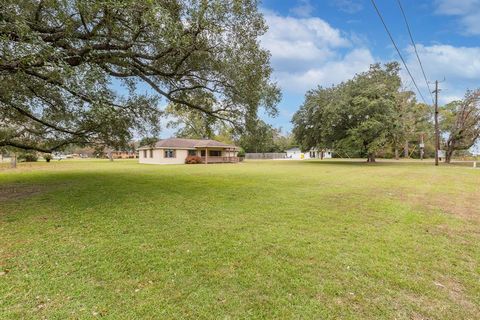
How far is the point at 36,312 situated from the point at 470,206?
9522 millimetres

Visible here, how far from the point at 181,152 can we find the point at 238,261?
31.2 meters

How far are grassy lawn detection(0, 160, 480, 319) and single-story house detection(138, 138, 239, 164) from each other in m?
25.9

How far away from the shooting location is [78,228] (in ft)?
16.9

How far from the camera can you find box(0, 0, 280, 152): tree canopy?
5555mm

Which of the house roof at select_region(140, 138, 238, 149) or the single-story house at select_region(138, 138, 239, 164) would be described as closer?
the single-story house at select_region(138, 138, 239, 164)

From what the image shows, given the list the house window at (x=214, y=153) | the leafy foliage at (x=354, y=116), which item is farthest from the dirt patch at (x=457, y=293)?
the house window at (x=214, y=153)

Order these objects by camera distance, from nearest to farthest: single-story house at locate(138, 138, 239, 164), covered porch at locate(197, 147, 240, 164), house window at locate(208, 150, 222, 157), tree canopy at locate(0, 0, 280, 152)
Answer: tree canopy at locate(0, 0, 280, 152)
single-story house at locate(138, 138, 239, 164)
covered porch at locate(197, 147, 240, 164)
house window at locate(208, 150, 222, 157)

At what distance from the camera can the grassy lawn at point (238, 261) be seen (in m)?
2.75

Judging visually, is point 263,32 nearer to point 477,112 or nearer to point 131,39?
point 131,39

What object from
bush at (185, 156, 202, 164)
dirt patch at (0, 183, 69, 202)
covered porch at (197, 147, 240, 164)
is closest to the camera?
dirt patch at (0, 183, 69, 202)

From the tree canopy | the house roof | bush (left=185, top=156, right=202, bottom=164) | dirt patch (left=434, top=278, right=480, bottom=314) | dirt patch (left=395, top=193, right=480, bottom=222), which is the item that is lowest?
dirt patch (left=434, top=278, right=480, bottom=314)

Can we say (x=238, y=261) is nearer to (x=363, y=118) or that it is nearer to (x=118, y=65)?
(x=118, y=65)

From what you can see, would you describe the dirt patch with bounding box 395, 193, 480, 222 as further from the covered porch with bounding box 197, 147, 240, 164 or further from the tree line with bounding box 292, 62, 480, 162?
the covered porch with bounding box 197, 147, 240, 164

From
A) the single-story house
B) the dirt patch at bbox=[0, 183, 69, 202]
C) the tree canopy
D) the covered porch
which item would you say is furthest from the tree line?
the dirt patch at bbox=[0, 183, 69, 202]
